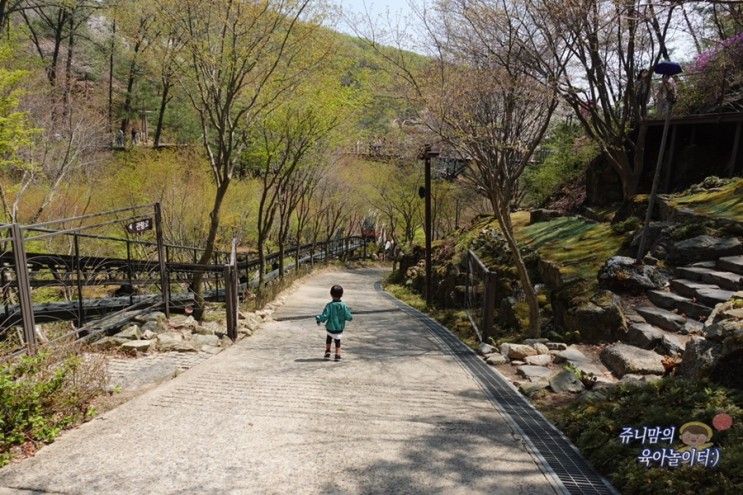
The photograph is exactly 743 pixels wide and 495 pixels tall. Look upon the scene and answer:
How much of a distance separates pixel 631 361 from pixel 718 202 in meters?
6.22

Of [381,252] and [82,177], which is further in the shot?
[381,252]

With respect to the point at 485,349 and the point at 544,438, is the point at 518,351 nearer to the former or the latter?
the point at 485,349

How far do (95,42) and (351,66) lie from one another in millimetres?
→ 23632

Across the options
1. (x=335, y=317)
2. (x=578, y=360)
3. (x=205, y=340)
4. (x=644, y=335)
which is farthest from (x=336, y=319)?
(x=644, y=335)

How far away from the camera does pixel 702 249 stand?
7.92 m

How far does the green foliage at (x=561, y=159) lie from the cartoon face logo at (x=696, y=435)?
14945 mm

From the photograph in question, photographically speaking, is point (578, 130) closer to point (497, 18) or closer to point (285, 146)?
point (285, 146)

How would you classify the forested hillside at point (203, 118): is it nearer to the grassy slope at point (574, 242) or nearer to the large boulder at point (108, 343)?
the large boulder at point (108, 343)

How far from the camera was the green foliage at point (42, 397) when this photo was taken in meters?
3.56

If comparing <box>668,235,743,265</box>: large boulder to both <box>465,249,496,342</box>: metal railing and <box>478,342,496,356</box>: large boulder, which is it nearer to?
<box>465,249,496,342</box>: metal railing

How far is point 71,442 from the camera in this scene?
3.67m

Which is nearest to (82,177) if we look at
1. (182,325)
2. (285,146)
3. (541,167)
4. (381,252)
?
(285,146)

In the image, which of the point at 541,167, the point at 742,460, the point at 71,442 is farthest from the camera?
the point at 541,167

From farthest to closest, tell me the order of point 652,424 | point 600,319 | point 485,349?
point 485,349
point 600,319
point 652,424
